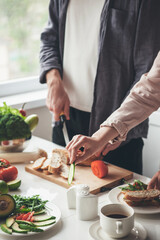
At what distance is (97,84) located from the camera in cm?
193

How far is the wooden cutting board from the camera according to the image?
5.03ft

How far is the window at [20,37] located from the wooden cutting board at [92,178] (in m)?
1.36

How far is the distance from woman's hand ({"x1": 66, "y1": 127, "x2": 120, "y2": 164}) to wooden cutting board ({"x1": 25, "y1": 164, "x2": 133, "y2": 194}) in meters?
0.18

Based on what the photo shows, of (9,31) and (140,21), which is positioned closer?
(140,21)

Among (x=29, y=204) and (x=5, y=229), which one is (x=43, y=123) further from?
(x=5, y=229)

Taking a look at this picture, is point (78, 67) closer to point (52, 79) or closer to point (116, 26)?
point (52, 79)

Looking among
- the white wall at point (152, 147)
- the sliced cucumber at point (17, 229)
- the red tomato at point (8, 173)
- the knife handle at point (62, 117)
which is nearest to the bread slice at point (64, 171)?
the red tomato at point (8, 173)

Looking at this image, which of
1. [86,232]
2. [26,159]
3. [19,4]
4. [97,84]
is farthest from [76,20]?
[86,232]

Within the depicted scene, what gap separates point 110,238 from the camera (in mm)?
1129

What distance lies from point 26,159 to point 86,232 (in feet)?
2.35

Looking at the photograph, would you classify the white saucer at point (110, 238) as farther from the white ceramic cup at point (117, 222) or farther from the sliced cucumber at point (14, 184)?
the sliced cucumber at point (14, 184)

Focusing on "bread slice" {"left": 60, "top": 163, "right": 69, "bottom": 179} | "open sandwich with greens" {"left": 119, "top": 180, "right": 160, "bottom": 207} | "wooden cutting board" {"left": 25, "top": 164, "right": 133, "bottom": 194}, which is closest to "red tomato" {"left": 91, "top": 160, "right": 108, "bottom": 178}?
"wooden cutting board" {"left": 25, "top": 164, "right": 133, "bottom": 194}

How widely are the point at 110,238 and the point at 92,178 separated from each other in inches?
19.3

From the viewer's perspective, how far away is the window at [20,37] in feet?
9.15
